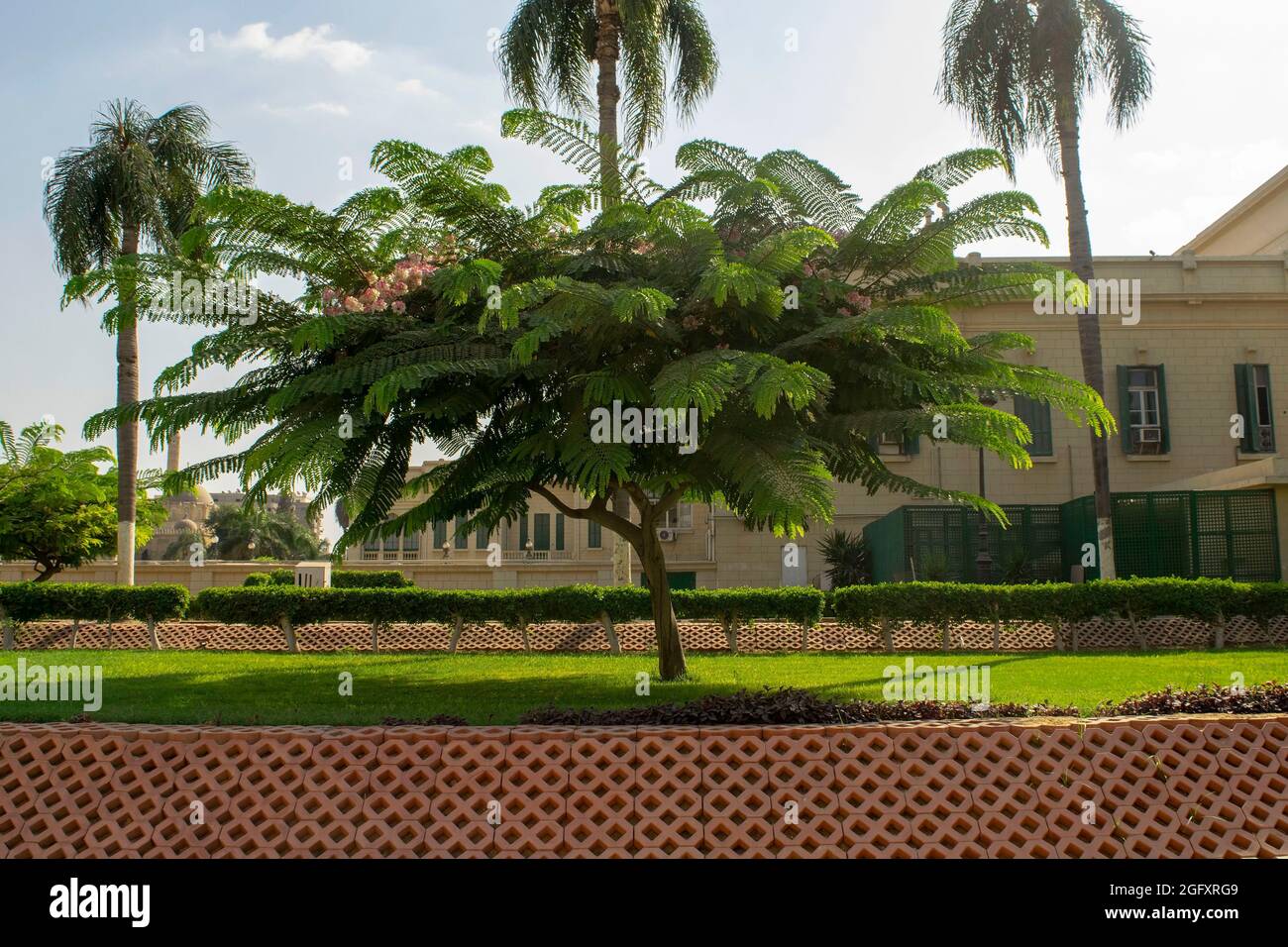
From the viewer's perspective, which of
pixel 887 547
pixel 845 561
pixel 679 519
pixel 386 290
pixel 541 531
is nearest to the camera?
pixel 386 290

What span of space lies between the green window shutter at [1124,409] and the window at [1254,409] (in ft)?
9.99

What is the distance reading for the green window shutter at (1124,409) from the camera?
29188mm

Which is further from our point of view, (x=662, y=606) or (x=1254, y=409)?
(x=1254, y=409)

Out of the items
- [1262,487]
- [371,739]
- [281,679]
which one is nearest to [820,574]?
[1262,487]

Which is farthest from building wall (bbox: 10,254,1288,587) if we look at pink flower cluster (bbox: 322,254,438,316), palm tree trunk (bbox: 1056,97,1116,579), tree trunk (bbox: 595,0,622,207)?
pink flower cluster (bbox: 322,254,438,316)

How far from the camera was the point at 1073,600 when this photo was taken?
17.3 m

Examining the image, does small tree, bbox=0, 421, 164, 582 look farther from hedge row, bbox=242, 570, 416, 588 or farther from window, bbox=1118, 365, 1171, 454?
window, bbox=1118, 365, 1171, 454

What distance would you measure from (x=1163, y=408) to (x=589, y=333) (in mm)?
25192

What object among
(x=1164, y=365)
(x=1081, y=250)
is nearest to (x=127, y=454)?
(x=1081, y=250)

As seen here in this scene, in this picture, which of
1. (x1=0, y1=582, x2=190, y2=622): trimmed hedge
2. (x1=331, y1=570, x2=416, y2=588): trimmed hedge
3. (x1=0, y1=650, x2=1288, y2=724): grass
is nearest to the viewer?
(x1=0, y1=650, x2=1288, y2=724): grass

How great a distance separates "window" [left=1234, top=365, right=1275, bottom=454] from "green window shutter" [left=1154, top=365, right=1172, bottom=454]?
2.06m

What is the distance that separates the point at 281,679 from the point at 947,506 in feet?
56.0

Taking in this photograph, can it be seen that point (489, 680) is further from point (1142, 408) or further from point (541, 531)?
point (541, 531)

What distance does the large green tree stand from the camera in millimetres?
8352
